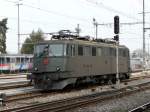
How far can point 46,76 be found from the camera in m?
21.9

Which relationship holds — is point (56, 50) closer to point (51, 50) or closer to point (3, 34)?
point (51, 50)

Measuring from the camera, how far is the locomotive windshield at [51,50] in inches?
883

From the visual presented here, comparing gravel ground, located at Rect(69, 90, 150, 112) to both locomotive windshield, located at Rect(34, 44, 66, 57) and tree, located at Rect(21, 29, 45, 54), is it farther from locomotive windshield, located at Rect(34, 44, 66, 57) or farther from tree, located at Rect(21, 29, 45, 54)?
tree, located at Rect(21, 29, 45, 54)

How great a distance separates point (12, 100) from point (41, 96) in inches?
101

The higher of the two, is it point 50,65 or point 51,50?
point 51,50

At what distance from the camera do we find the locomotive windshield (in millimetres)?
22422

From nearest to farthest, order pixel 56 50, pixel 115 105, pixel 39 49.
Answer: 1. pixel 115 105
2. pixel 56 50
3. pixel 39 49

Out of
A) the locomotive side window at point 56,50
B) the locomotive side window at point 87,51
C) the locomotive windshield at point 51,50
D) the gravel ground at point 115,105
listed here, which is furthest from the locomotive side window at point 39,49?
the gravel ground at point 115,105

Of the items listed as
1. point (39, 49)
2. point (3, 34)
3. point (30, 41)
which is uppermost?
point (3, 34)

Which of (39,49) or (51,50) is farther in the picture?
(39,49)

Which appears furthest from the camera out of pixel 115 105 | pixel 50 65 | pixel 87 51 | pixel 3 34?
pixel 3 34

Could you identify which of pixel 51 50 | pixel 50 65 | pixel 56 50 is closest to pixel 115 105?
pixel 50 65

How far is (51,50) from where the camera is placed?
22688 mm

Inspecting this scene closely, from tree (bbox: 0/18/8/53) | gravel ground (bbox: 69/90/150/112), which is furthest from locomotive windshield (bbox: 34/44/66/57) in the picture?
tree (bbox: 0/18/8/53)
